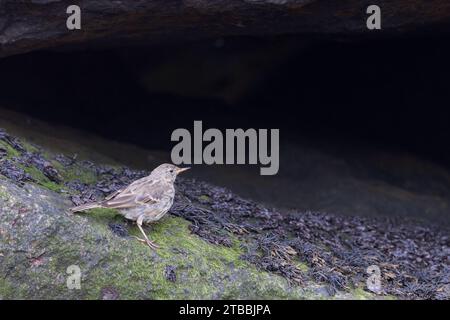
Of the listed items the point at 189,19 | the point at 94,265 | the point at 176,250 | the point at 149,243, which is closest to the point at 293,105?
the point at 189,19

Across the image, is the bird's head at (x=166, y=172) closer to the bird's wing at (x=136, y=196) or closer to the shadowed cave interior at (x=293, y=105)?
the bird's wing at (x=136, y=196)

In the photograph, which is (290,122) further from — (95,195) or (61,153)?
(95,195)

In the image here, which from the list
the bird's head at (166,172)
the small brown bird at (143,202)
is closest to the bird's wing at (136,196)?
the small brown bird at (143,202)

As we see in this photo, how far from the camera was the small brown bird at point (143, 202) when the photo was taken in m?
6.00

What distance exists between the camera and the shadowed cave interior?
1073 cm

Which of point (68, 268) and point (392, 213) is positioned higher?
point (68, 268)

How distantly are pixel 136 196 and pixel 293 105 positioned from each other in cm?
883

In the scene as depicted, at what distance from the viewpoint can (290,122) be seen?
13523 millimetres

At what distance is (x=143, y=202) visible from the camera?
6.14 m

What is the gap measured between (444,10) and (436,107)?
5658 mm

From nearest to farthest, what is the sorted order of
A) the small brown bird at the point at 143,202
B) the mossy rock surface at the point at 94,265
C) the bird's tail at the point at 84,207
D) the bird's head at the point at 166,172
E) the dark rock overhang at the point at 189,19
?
the mossy rock surface at the point at 94,265 < the bird's tail at the point at 84,207 < the small brown bird at the point at 143,202 < the bird's head at the point at 166,172 < the dark rock overhang at the point at 189,19

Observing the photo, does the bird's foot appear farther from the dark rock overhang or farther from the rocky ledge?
the dark rock overhang

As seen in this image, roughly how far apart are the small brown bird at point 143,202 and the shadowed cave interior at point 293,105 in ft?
10.3

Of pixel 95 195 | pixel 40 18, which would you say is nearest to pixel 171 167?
pixel 95 195
